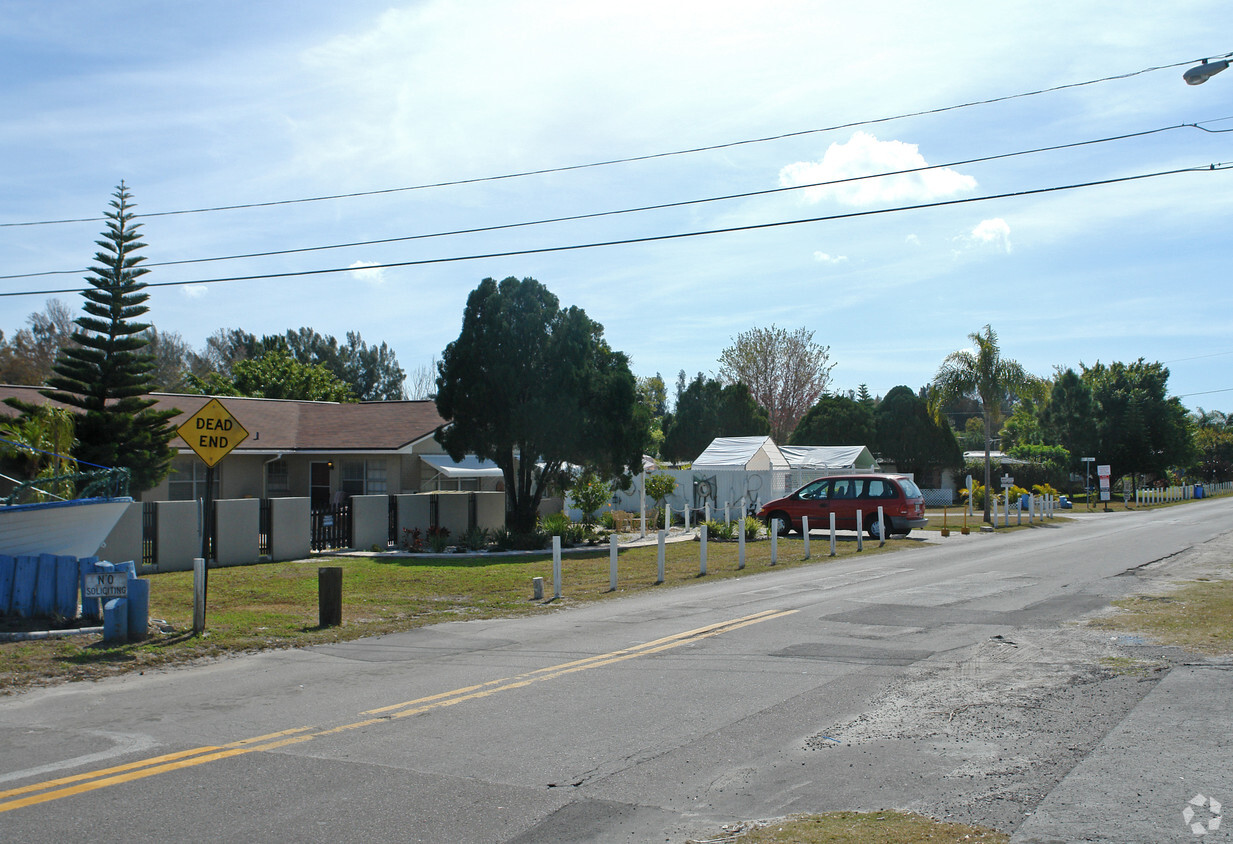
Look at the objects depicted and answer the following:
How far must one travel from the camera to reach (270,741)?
21.8 feet

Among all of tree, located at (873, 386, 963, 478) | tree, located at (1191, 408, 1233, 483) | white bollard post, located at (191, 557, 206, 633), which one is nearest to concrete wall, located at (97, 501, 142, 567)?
white bollard post, located at (191, 557, 206, 633)

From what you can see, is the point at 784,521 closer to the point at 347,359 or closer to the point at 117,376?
the point at 117,376

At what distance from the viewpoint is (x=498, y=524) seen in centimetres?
2634

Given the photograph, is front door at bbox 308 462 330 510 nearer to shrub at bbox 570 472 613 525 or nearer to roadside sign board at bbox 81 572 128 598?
shrub at bbox 570 472 613 525

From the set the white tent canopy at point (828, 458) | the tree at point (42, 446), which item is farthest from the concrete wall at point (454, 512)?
the white tent canopy at point (828, 458)

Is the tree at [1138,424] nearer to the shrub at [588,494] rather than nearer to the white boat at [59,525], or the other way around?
the shrub at [588,494]

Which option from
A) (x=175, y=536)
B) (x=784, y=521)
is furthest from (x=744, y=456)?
(x=175, y=536)

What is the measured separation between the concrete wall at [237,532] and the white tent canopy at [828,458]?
23062 mm

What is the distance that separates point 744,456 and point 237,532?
19.9 metres

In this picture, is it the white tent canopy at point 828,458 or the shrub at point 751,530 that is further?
the white tent canopy at point 828,458

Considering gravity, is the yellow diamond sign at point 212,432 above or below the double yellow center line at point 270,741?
above

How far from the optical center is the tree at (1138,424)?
61906 millimetres

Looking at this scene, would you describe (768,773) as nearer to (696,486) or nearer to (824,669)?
(824,669)

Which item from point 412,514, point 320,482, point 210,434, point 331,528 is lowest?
point 331,528
